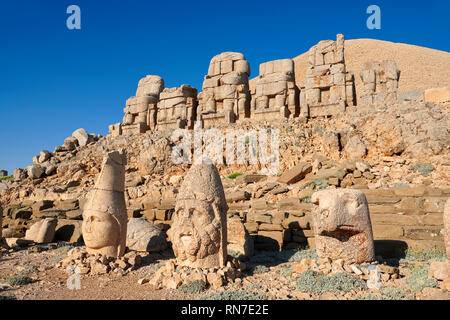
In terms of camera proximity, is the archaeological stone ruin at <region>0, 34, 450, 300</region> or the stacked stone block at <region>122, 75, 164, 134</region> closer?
the archaeological stone ruin at <region>0, 34, 450, 300</region>

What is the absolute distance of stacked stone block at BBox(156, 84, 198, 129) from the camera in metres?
19.6

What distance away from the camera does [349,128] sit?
1371 centimetres

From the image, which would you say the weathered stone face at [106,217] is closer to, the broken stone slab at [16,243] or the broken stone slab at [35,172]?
the broken stone slab at [16,243]

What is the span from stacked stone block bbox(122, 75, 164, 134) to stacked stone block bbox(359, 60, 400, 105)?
1280 cm

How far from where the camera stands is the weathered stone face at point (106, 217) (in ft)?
21.5

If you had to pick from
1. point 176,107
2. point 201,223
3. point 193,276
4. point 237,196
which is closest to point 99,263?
point 193,276

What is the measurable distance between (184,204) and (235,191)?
572cm

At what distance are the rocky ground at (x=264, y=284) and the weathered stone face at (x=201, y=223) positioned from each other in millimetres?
621
